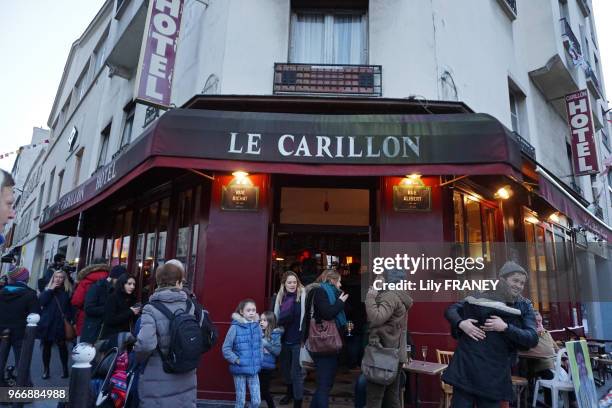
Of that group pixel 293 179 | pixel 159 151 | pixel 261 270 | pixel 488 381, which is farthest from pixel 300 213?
pixel 488 381

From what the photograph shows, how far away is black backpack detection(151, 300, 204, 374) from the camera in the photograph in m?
3.28

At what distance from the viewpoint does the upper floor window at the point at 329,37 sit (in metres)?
7.50

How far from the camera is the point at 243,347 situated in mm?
4641

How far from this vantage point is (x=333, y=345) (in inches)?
181

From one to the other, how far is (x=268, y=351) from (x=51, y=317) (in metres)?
3.82

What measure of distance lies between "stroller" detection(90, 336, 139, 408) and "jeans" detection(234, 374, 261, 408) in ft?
4.46

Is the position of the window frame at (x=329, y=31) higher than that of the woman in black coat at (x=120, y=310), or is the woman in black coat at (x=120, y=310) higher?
the window frame at (x=329, y=31)

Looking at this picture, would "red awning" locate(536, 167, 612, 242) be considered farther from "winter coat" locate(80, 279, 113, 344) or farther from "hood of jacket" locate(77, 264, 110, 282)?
"hood of jacket" locate(77, 264, 110, 282)

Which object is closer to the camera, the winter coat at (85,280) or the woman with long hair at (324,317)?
the woman with long hair at (324,317)

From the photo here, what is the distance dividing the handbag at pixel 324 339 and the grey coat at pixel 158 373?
1571 millimetres

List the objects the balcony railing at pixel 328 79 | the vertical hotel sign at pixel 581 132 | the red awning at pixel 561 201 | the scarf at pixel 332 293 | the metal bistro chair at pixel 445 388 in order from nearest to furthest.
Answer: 1. the scarf at pixel 332 293
2. the metal bistro chair at pixel 445 388
3. the red awning at pixel 561 201
4. the balcony railing at pixel 328 79
5. the vertical hotel sign at pixel 581 132

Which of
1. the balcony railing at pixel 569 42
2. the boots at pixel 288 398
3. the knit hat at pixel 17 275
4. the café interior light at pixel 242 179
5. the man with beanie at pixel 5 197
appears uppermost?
the balcony railing at pixel 569 42

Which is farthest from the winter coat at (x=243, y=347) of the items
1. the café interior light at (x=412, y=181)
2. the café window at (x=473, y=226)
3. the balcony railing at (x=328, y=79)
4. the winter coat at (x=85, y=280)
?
the balcony railing at (x=328, y=79)

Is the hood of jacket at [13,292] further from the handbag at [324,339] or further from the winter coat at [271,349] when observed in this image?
the handbag at [324,339]
